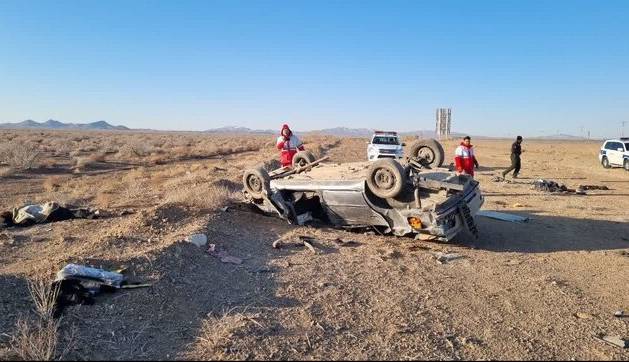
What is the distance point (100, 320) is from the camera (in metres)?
4.45

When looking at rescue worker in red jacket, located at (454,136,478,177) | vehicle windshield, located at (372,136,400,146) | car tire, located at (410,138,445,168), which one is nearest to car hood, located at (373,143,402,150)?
vehicle windshield, located at (372,136,400,146)

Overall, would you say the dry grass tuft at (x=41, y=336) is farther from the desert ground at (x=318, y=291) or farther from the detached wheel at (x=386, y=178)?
the detached wheel at (x=386, y=178)

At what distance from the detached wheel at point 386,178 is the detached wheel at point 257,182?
6.85 ft

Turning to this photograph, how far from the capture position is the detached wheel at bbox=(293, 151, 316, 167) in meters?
10.4

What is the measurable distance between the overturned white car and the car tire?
0.02 meters

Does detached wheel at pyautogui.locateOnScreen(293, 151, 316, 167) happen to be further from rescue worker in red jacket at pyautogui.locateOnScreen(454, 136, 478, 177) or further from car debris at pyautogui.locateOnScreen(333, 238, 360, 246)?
rescue worker in red jacket at pyautogui.locateOnScreen(454, 136, 478, 177)

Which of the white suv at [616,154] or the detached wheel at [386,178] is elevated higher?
the detached wheel at [386,178]

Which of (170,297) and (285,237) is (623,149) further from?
(170,297)

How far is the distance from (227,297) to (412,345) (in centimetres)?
209

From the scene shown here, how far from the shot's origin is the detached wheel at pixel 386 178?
7402 millimetres

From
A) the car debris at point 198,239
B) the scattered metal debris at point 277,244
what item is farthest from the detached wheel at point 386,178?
the car debris at point 198,239

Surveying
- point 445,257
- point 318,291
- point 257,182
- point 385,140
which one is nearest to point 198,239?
point 318,291

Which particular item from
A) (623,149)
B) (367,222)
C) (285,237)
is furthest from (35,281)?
(623,149)

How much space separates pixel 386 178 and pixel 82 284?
14.4ft
